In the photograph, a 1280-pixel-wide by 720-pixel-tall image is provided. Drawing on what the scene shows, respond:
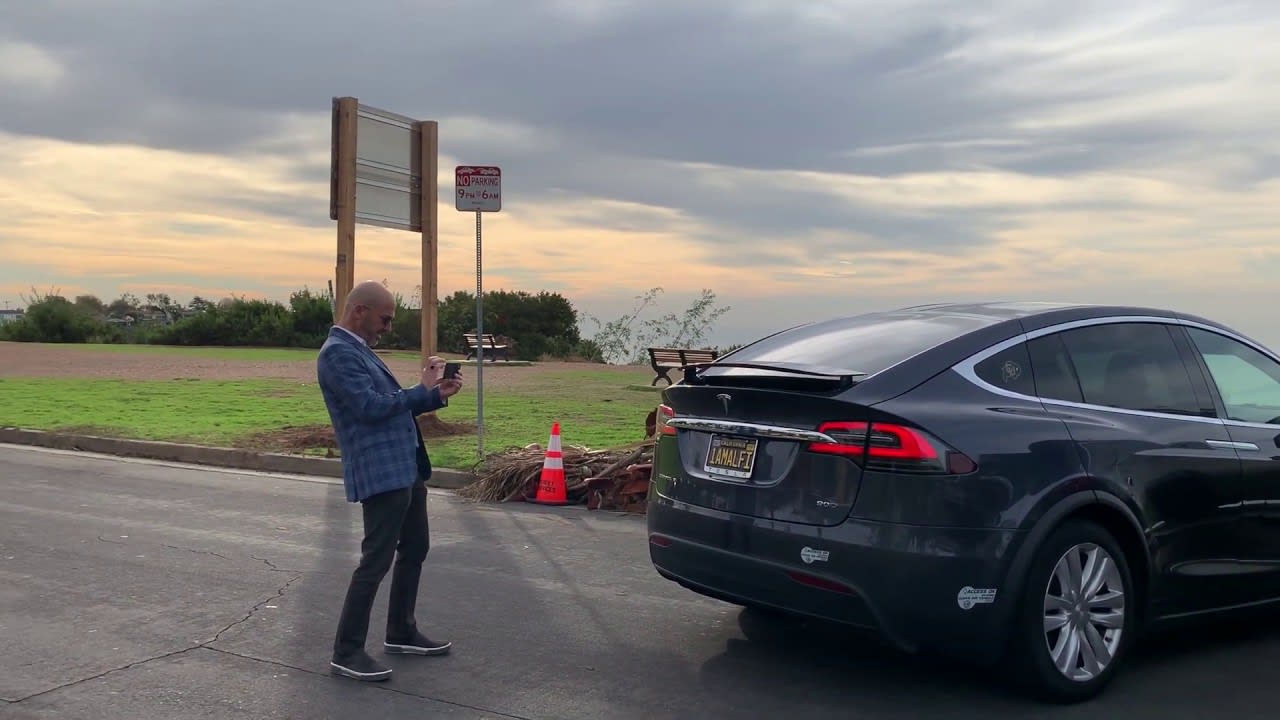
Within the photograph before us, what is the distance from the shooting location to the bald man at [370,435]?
5.41 metres

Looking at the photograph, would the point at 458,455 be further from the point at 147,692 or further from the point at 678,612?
the point at 147,692

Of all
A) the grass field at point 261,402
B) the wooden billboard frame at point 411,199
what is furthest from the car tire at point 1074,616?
the wooden billboard frame at point 411,199

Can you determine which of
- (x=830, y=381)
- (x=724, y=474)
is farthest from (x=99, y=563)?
(x=830, y=381)

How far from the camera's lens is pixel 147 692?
5.33m

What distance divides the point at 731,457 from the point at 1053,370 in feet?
5.00

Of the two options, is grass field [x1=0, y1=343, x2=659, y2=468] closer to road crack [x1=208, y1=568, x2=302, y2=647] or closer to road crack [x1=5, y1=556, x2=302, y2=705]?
road crack [x1=208, y1=568, x2=302, y2=647]

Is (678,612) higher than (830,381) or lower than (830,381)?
lower

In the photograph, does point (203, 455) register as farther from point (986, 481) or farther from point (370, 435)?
point (986, 481)

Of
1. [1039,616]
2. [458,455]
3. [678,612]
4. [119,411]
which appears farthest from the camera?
[119,411]

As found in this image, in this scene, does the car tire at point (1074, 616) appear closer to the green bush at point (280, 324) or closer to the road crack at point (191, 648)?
the road crack at point (191, 648)

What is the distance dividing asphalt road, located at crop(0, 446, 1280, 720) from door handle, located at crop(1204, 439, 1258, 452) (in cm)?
104

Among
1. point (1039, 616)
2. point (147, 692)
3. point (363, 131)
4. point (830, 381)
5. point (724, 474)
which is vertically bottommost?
point (147, 692)

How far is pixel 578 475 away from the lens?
11211 mm

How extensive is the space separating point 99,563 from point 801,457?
512cm
